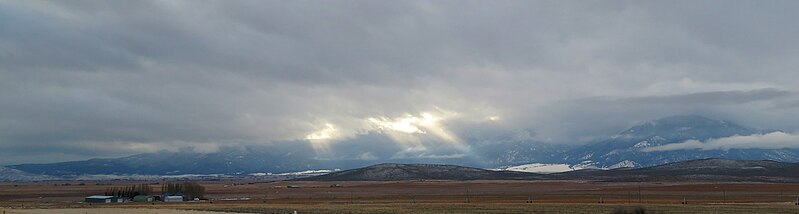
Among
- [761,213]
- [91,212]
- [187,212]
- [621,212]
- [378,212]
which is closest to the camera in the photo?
[621,212]

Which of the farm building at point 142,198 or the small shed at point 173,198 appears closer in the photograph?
the small shed at point 173,198

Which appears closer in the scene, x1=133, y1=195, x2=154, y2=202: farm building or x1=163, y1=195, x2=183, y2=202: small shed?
x1=163, y1=195, x2=183, y2=202: small shed

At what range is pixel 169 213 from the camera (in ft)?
252

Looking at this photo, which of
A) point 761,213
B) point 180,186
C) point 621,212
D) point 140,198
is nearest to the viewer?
point 621,212

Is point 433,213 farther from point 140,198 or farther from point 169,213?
point 140,198

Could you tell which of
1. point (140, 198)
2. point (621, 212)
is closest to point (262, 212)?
point (621, 212)

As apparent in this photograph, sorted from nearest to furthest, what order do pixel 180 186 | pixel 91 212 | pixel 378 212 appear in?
pixel 378 212 < pixel 91 212 < pixel 180 186

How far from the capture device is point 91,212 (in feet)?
278

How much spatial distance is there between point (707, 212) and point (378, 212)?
3325cm

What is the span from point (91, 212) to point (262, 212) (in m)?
Answer: 23.9

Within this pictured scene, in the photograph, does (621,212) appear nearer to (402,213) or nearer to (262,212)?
(402,213)

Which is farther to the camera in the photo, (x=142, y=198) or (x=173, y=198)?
(x=142, y=198)

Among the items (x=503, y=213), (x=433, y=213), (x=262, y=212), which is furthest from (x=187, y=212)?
(x=503, y=213)

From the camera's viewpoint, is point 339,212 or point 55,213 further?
point 55,213
